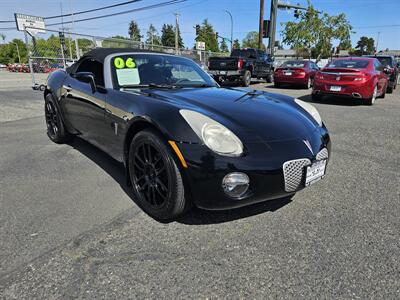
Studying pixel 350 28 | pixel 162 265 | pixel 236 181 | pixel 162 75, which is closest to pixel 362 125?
pixel 162 75

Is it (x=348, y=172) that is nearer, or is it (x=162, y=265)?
(x=162, y=265)

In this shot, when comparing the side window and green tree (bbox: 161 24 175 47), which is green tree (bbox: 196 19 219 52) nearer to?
green tree (bbox: 161 24 175 47)

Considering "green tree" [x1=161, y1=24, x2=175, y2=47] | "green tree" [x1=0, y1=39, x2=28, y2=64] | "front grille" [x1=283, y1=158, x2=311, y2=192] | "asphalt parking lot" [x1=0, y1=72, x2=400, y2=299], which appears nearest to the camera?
"asphalt parking lot" [x1=0, y1=72, x2=400, y2=299]

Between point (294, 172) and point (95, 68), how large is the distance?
250 cm

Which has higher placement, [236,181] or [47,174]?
[236,181]

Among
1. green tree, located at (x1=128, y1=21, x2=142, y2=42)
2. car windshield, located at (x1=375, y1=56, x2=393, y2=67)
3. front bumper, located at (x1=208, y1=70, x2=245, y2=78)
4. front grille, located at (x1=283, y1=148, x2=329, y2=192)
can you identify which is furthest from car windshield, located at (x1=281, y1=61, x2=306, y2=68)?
green tree, located at (x1=128, y1=21, x2=142, y2=42)

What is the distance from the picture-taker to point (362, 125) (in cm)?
606

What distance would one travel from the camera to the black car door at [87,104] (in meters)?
3.02

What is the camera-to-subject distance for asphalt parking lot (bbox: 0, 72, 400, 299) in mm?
1685

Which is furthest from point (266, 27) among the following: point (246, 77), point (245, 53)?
→ point (246, 77)

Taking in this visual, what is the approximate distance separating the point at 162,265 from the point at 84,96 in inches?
88.6

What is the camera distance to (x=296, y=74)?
1259 centimetres

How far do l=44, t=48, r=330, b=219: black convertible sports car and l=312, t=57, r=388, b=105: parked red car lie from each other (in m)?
5.81

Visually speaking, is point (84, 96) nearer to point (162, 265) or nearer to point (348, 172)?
point (162, 265)
